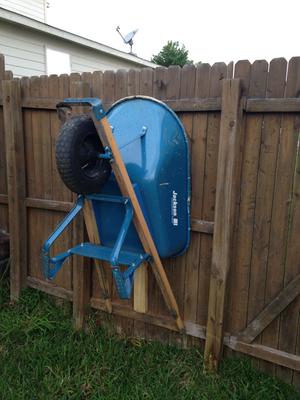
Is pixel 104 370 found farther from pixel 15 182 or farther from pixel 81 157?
pixel 15 182

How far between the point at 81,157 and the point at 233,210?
0.99 metres

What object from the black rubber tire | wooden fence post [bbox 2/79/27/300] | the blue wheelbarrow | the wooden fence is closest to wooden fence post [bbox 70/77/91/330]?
the wooden fence

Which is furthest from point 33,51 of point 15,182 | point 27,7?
point 15,182

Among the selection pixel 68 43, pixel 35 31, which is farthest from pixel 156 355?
pixel 68 43

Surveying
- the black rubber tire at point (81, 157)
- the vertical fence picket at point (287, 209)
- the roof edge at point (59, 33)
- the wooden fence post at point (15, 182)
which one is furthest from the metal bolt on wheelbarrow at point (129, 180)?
the roof edge at point (59, 33)

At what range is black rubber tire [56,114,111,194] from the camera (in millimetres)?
1767

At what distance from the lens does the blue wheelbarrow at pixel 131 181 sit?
→ 6.15 ft

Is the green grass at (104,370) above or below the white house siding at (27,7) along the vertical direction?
below

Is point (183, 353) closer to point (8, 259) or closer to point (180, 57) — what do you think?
point (8, 259)

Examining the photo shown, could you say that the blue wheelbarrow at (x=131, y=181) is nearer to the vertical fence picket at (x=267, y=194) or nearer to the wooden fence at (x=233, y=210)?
the wooden fence at (x=233, y=210)

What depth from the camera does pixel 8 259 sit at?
347 centimetres

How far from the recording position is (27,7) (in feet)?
27.5

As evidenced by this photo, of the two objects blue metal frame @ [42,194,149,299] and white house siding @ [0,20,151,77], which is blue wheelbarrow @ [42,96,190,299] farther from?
white house siding @ [0,20,151,77]

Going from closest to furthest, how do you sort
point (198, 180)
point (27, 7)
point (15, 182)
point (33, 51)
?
point (198, 180), point (15, 182), point (33, 51), point (27, 7)
